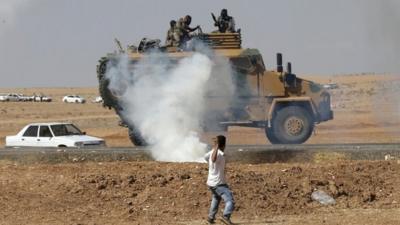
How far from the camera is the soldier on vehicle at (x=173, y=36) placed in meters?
26.6

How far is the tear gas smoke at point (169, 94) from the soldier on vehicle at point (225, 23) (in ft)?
5.93

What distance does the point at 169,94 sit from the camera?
23.5 metres

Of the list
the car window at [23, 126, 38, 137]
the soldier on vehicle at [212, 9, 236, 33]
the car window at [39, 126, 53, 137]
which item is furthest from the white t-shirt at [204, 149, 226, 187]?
the car window at [23, 126, 38, 137]

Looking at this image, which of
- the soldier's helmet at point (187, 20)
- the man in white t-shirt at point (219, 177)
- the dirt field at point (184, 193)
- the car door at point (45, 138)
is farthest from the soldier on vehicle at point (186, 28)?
the man in white t-shirt at point (219, 177)

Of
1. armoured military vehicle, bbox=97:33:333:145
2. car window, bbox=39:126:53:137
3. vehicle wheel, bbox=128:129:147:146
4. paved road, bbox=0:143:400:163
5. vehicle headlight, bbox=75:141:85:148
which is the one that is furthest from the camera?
car window, bbox=39:126:53:137

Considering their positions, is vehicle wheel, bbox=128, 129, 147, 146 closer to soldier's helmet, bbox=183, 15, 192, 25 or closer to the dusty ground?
soldier's helmet, bbox=183, 15, 192, 25

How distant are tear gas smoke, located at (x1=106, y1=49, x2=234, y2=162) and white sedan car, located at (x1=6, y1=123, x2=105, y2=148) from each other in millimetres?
2132

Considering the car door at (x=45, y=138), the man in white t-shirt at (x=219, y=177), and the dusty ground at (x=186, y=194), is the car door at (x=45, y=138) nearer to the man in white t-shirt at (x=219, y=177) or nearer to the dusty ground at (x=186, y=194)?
the dusty ground at (x=186, y=194)

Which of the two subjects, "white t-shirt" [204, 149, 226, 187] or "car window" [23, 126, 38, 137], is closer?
"white t-shirt" [204, 149, 226, 187]

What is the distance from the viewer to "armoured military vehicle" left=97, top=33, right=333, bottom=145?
26281 millimetres

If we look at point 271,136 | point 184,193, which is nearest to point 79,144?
point 271,136

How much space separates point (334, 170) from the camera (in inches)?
685

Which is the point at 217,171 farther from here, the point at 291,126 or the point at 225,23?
the point at 225,23

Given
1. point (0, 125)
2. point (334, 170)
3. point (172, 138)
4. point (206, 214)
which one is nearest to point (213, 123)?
A: point (172, 138)
